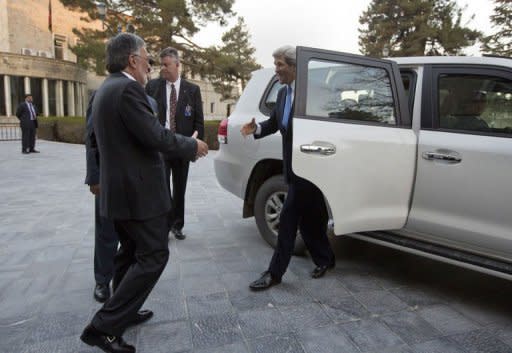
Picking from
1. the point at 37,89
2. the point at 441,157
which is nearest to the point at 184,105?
the point at 441,157

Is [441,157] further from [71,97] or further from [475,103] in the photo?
[71,97]

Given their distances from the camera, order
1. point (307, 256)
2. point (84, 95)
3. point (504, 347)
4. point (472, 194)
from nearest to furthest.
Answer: point (504, 347) < point (472, 194) < point (307, 256) < point (84, 95)

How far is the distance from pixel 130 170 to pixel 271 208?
2.18 meters

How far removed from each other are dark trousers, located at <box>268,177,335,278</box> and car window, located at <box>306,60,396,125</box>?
2.04 ft

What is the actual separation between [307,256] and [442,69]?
2.10m

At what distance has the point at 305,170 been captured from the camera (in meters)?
2.88

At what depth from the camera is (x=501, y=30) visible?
25.4m

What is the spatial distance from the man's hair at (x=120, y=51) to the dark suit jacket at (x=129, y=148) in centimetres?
6

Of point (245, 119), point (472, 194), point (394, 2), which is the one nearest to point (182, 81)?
point (245, 119)

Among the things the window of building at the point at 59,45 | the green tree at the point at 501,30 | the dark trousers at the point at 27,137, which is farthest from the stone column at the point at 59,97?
the green tree at the point at 501,30

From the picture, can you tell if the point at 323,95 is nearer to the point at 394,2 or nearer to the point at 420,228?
the point at 420,228

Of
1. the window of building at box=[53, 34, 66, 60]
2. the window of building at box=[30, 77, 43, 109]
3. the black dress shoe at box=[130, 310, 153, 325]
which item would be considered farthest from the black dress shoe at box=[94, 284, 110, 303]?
the window of building at box=[53, 34, 66, 60]

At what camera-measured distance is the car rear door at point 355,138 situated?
2887 millimetres

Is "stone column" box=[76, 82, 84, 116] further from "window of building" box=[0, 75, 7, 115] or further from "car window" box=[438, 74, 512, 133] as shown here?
"car window" box=[438, 74, 512, 133]
